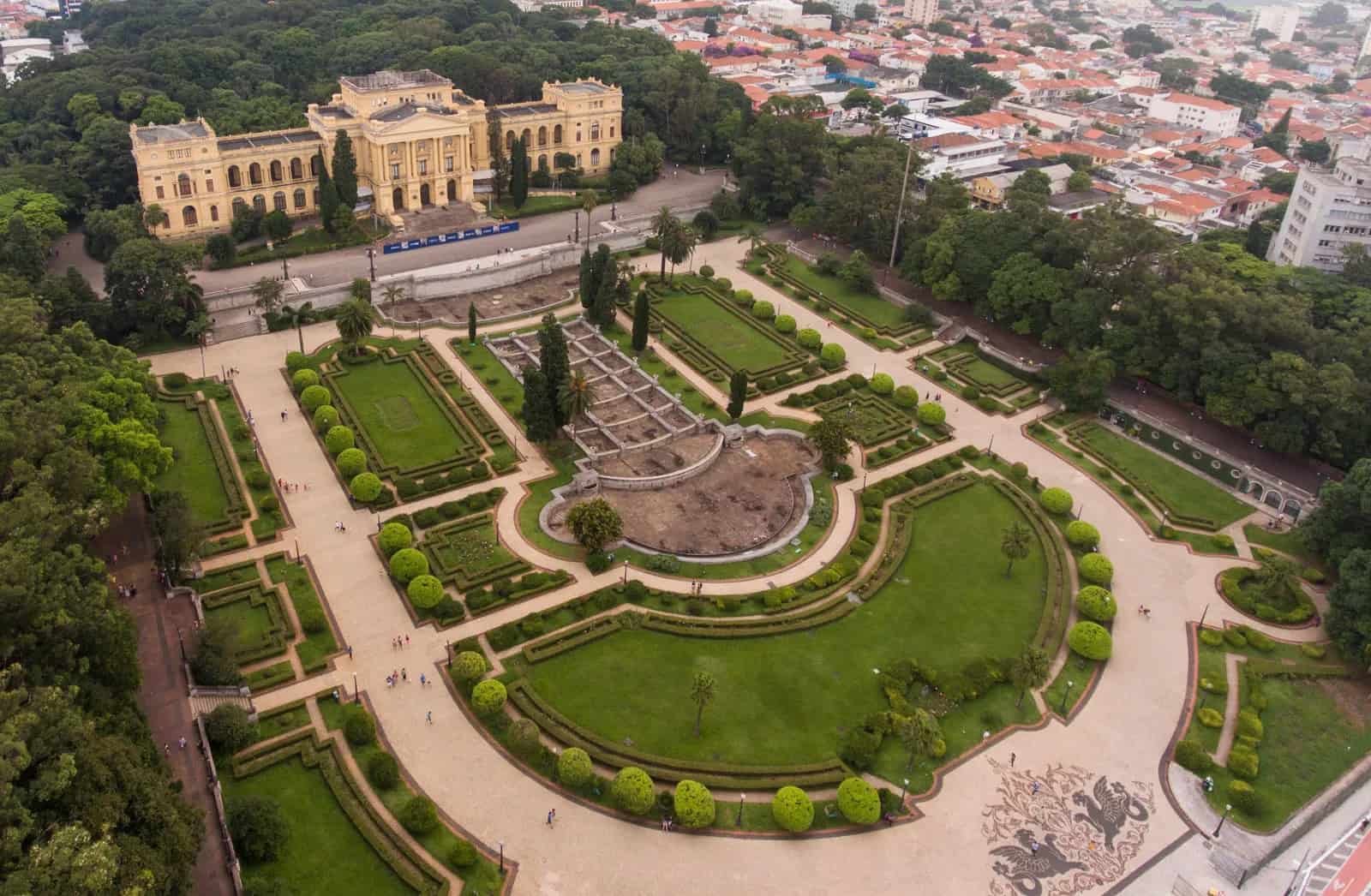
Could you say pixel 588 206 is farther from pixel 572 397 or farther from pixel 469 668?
pixel 469 668

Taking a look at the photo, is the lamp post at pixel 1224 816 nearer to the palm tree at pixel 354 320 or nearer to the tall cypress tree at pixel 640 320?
the tall cypress tree at pixel 640 320

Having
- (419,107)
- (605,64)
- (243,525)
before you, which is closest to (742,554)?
(243,525)

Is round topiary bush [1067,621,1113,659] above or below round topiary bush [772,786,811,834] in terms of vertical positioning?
above

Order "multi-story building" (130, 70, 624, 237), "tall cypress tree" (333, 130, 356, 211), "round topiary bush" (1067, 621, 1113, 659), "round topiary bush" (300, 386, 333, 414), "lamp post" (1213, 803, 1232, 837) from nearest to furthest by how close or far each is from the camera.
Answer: "lamp post" (1213, 803, 1232, 837) < "round topiary bush" (1067, 621, 1113, 659) < "round topiary bush" (300, 386, 333, 414) < "multi-story building" (130, 70, 624, 237) < "tall cypress tree" (333, 130, 356, 211)

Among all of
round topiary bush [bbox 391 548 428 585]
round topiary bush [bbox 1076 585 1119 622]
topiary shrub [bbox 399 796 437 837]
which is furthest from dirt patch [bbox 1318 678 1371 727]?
round topiary bush [bbox 391 548 428 585]

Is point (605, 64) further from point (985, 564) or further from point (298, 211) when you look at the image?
point (985, 564)

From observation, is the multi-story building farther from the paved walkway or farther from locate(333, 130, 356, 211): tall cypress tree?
the paved walkway
